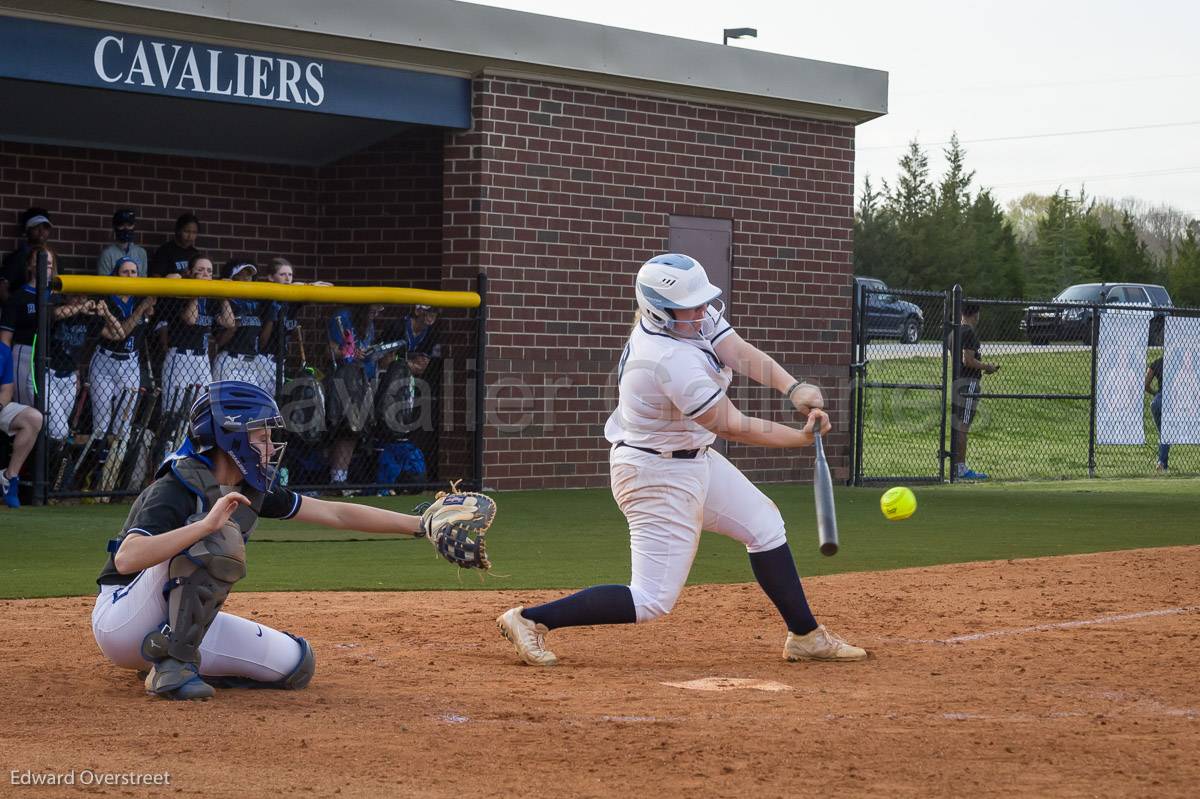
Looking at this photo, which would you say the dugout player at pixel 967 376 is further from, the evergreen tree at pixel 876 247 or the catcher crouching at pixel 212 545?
the evergreen tree at pixel 876 247

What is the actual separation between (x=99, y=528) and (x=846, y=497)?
792 cm

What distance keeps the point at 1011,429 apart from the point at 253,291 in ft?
62.0

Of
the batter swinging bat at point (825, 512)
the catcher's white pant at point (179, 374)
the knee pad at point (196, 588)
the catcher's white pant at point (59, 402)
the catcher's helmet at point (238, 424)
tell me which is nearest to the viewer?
the knee pad at point (196, 588)

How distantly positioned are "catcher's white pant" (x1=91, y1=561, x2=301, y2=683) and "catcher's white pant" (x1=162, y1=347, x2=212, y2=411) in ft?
25.6

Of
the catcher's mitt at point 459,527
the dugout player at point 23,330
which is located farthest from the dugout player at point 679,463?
the dugout player at point 23,330

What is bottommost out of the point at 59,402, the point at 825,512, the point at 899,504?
the point at 899,504

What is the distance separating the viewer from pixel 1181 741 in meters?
5.14

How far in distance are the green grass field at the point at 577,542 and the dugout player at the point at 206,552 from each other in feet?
10.2

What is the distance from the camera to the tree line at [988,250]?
192 feet

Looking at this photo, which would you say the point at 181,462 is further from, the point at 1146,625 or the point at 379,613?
the point at 1146,625

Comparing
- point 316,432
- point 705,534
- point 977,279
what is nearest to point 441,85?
point 316,432

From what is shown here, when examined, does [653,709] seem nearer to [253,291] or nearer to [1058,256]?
[253,291]

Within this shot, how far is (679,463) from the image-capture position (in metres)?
6.46

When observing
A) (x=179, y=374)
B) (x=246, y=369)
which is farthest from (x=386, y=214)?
(x=179, y=374)
